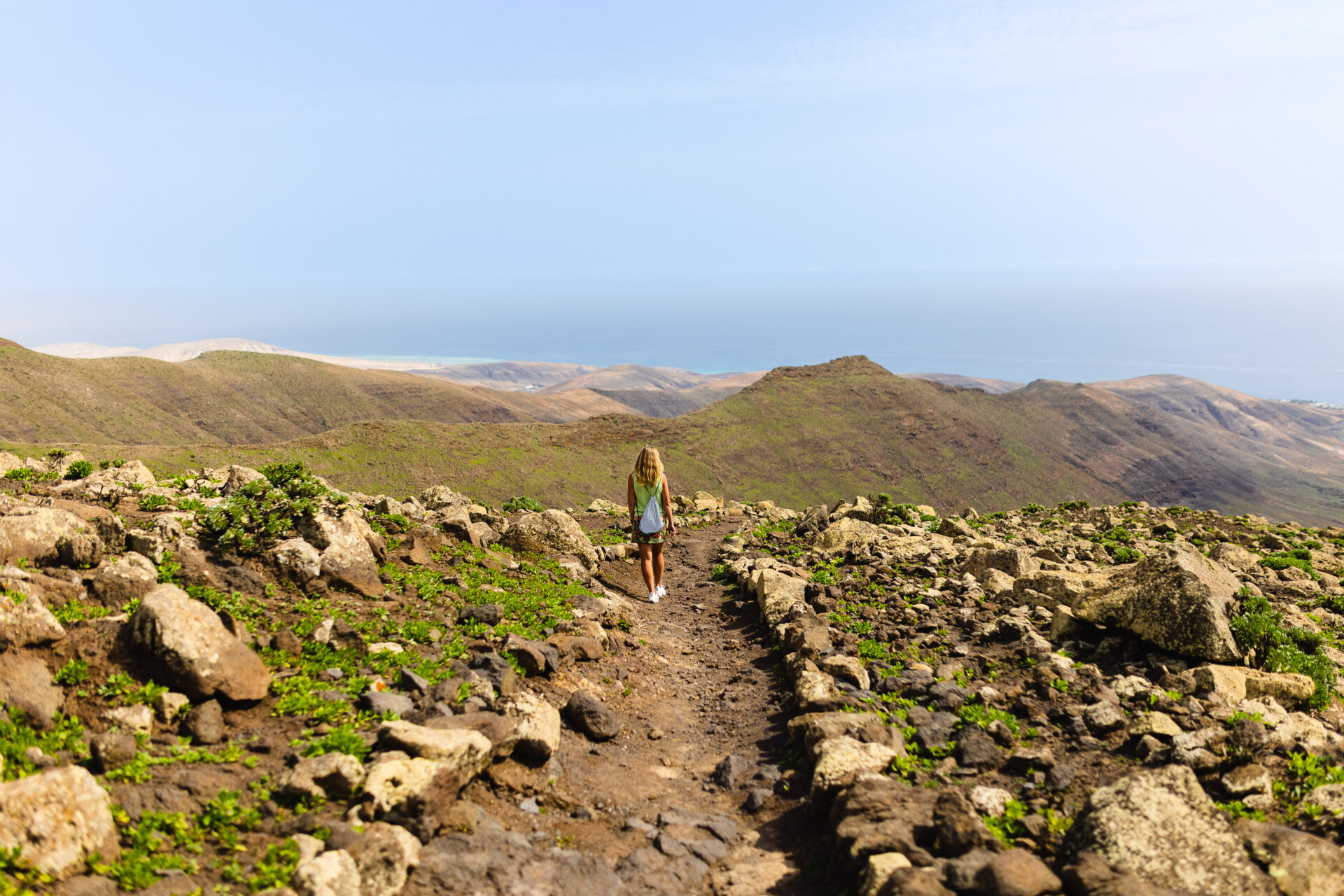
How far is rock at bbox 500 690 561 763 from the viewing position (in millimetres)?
6977

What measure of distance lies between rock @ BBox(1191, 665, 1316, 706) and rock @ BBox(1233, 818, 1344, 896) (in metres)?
3.65

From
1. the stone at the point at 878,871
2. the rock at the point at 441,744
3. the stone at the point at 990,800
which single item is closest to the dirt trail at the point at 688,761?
the rock at the point at 441,744

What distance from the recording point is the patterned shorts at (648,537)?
13617 millimetres

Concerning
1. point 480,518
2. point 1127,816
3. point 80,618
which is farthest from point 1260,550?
point 80,618

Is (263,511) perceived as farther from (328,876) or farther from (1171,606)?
(1171,606)

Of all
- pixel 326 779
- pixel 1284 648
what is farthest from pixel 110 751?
pixel 1284 648

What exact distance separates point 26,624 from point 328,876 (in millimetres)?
3884

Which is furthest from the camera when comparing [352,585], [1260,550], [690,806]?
[1260,550]

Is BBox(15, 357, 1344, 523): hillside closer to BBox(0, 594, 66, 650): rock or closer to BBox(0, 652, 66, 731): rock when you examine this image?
BBox(0, 594, 66, 650): rock

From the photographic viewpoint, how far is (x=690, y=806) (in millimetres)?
7004

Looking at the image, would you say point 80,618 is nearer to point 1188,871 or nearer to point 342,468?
point 1188,871

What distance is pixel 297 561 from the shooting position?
898cm

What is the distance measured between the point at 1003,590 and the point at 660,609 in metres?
6.62

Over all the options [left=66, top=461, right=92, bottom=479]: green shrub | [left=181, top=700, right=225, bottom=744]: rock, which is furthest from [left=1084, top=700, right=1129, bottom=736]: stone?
[left=66, top=461, right=92, bottom=479]: green shrub
